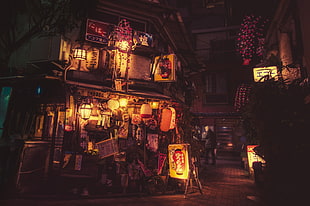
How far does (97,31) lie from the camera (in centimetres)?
988

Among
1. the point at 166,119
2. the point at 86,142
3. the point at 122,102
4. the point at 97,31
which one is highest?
the point at 97,31

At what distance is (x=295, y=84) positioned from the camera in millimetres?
7484

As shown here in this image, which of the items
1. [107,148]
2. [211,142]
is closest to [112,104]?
[107,148]

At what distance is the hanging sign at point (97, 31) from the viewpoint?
9617mm

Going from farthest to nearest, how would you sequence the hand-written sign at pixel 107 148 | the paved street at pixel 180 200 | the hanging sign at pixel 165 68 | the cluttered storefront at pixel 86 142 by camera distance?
the hanging sign at pixel 165 68
the hand-written sign at pixel 107 148
the cluttered storefront at pixel 86 142
the paved street at pixel 180 200

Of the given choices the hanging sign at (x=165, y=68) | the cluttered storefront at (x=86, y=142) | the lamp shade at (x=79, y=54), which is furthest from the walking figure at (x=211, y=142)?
the lamp shade at (x=79, y=54)

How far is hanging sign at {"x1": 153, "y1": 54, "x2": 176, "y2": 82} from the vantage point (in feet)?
34.6

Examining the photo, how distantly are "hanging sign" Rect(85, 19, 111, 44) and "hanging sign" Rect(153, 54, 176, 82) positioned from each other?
3203mm

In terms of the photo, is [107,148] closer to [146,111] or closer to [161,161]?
[146,111]

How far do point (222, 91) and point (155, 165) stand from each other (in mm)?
21154

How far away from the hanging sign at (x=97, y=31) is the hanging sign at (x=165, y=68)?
320 cm

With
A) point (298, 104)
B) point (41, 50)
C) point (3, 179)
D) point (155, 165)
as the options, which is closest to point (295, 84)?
point (298, 104)

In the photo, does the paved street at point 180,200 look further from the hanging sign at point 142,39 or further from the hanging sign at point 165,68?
the hanging sign at point 142,39

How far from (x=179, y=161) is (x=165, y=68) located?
5.13 meters
